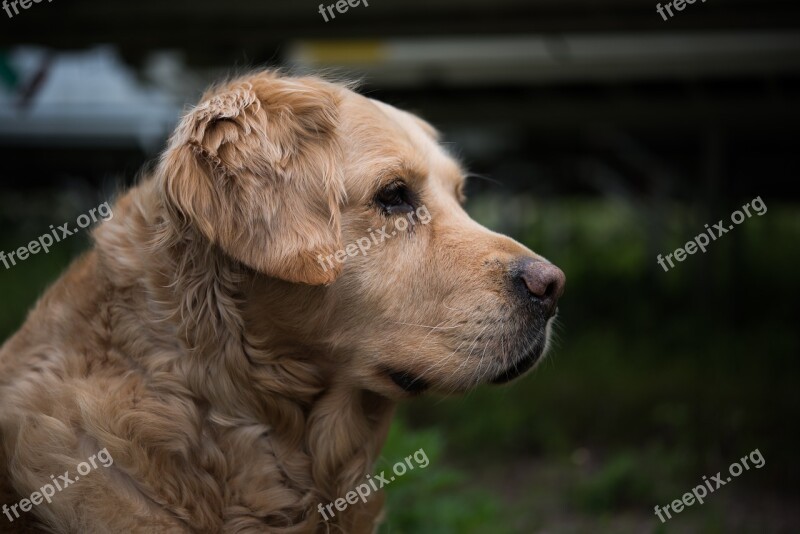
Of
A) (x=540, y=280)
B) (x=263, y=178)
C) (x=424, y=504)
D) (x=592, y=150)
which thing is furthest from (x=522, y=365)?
(x=592, y=150)

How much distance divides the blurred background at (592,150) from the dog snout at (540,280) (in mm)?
1218

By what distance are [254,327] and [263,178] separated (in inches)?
16.8

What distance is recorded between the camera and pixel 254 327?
237 cm

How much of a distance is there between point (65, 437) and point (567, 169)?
1095 cm

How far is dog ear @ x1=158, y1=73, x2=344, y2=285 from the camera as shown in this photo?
2.18m

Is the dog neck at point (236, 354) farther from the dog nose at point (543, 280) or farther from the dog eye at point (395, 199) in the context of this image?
the dog nose at point (543, 280)

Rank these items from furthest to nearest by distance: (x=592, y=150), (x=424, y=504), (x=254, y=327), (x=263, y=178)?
(x=592, y=150)
(x=424, y=504)
(x=254, y=327)
(x=263, y=178)

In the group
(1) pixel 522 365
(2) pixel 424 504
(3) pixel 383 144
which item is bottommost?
(2) pixel 424 504

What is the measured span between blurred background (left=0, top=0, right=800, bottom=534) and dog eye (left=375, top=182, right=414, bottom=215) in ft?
2.53

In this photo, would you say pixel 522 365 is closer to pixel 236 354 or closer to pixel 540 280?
pixel 540 280

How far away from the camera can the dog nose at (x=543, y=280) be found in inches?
93.5

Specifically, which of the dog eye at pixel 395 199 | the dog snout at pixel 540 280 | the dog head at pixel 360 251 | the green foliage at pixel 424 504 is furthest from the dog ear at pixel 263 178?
the green foliage at pixel 424 504

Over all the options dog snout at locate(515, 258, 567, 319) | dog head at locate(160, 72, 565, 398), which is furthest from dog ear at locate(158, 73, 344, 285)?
dog snout at locate(515, 258, 567, 319)

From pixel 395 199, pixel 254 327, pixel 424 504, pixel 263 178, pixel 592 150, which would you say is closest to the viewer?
pixel 263 178
